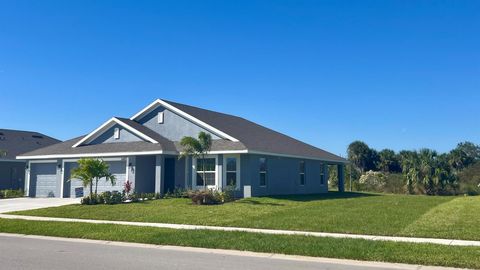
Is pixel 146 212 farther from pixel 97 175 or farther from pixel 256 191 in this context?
pixel 256 191

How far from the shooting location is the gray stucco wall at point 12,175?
117ft

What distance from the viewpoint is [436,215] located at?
17.6 meters

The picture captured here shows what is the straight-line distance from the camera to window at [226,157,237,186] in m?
24.6

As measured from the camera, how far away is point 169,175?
26453 mm

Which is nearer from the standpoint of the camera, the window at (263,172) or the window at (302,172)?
the window at (263,172)

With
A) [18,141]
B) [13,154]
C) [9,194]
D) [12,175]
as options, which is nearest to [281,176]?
[9,194]

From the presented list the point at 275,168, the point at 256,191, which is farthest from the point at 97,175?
the point at 275,168

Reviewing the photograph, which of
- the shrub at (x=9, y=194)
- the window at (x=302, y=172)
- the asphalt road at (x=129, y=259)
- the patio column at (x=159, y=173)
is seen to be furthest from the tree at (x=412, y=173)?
the asphalt road at (x=129, y=259)

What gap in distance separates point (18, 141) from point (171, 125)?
19.4 meters

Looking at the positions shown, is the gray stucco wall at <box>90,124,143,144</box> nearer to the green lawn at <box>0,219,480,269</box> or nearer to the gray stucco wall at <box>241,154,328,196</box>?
the gray stucco wall at <box>241,154,328,196</box>

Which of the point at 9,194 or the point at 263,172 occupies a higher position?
the point at 263,172

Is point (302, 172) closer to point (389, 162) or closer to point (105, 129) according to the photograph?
point (105, 129)

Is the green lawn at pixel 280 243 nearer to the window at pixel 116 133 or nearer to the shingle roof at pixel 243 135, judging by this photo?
the shingle roof at pixel 243 135

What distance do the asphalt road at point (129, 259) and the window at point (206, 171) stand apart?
13640mm
